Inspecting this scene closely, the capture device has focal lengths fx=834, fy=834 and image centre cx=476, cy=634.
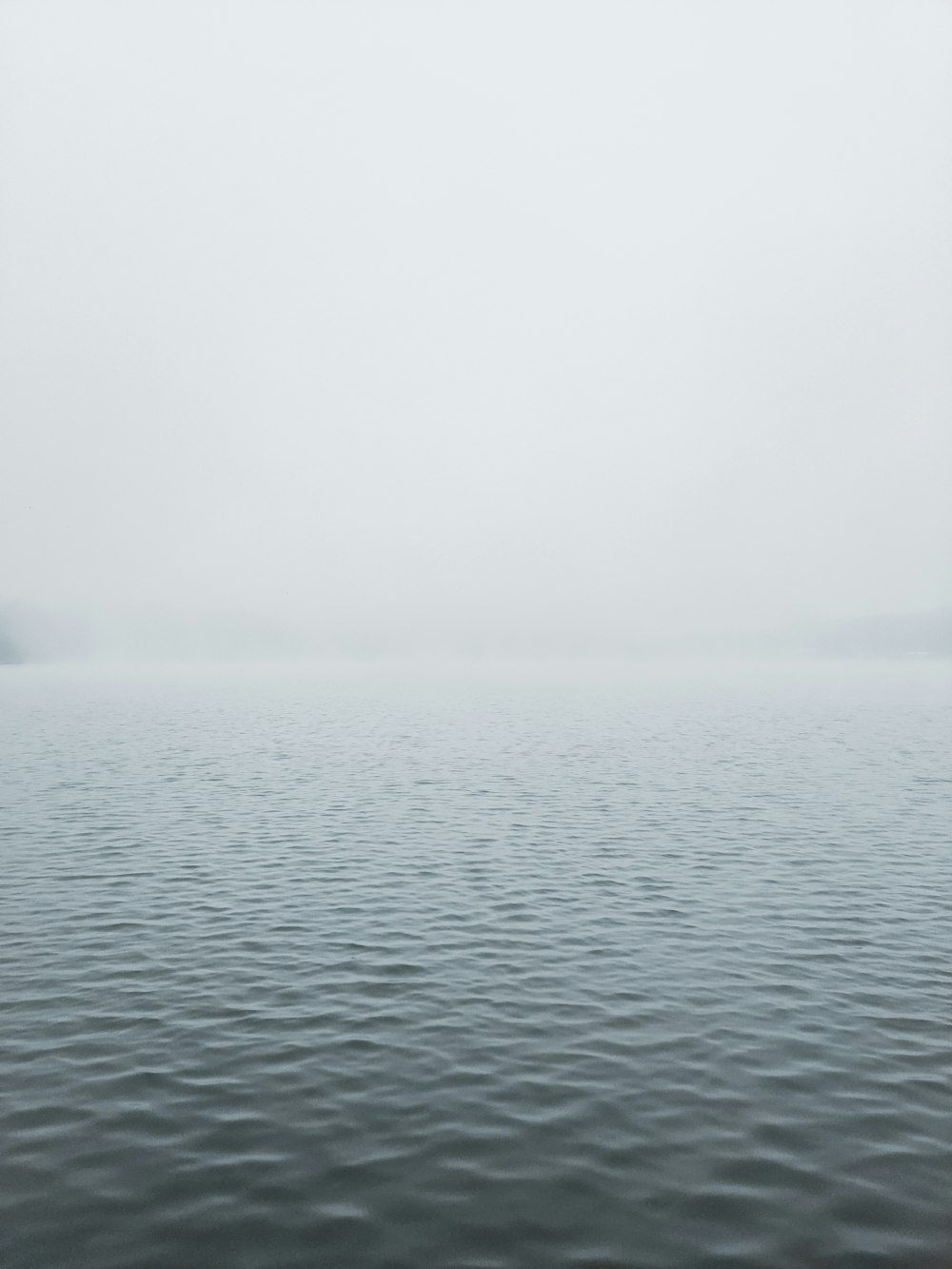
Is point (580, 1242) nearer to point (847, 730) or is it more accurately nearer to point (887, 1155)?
point (887, 1155)

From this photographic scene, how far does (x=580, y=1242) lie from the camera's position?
526 inches

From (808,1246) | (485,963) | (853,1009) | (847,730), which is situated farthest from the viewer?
(847,730)

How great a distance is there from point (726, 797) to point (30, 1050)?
45.3 m

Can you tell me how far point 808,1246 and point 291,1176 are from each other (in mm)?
8664

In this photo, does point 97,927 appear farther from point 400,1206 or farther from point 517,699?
point 517,699

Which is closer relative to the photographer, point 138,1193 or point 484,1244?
point 484,1244

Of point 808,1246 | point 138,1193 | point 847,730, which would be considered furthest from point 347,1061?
point 847,730

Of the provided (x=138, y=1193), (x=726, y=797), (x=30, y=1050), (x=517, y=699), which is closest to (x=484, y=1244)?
(x=138, y=1193)

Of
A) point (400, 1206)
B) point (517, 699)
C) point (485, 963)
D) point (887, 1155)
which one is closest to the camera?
point (400, 1206)

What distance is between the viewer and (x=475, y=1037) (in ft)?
67.5

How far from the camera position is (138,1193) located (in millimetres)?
14375

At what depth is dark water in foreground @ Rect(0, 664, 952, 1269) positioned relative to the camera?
13773 mm

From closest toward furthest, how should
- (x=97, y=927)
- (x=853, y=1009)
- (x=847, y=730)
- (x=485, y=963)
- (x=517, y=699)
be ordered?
(x=853, y=1009) → (x=485, y=963) → (x=97, y=927) → (x=847, y=730) → (x=517, y=699)

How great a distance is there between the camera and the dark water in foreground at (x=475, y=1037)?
45.2ft
